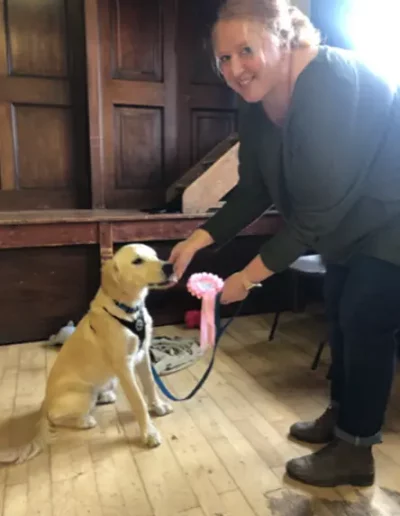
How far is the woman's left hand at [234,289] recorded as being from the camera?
1170 millimetres

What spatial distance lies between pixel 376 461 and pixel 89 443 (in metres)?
0.85

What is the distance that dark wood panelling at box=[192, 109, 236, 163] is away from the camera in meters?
2.95

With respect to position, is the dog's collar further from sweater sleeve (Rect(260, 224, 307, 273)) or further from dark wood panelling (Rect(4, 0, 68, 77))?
dark wood panelling (Rect(4, 0, 68, 77))

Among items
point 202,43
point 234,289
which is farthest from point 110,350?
point 202,43

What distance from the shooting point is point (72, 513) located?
1.23 m

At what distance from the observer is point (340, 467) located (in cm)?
129

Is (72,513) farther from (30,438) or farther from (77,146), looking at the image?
(77,146)

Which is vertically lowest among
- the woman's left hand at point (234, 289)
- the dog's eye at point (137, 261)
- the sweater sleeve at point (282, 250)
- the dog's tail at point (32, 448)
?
the dog's tail at point (32, 448)

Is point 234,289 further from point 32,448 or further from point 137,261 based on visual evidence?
point 32,448

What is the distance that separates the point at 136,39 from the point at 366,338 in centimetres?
219

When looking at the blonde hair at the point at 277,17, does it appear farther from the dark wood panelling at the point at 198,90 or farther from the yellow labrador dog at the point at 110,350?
the dark wood panelling at the point at 198,90

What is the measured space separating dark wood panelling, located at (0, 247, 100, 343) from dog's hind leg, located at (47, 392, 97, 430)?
2.83 feet

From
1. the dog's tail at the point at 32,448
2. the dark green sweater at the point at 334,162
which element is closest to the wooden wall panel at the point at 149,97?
the dog's tail at the point at 32,448

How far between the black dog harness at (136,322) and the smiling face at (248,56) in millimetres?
791
